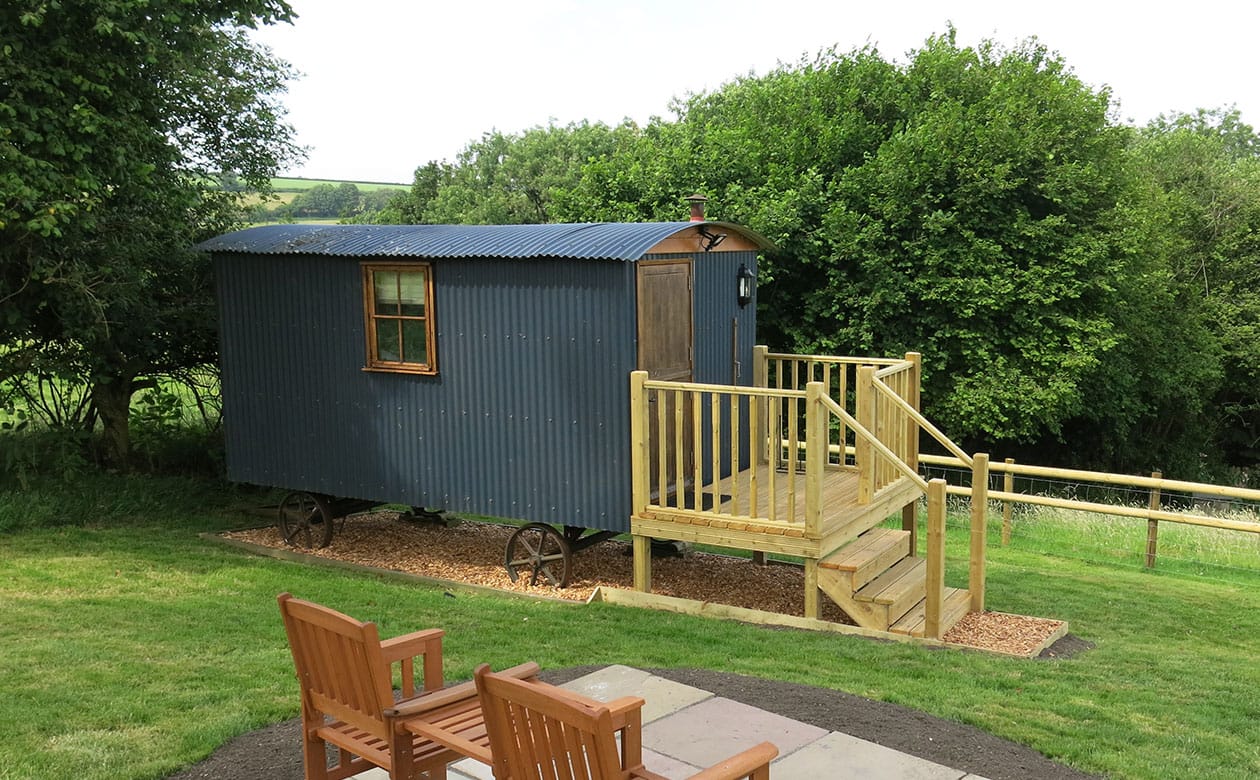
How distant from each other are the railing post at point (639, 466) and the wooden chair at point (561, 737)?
16.0 feet

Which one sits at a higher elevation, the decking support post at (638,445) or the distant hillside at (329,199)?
the distant hillside at (329,199)

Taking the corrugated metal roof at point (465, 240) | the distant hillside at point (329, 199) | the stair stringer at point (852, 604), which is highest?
the distant hillside at point (329, 199)

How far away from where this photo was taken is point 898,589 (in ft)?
26.8

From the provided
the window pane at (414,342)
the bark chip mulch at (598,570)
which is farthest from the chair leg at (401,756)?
the window pane at (414,342)

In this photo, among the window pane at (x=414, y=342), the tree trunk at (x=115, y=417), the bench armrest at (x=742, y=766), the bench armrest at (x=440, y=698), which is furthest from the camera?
the tree trunk at (x=115, y=417)

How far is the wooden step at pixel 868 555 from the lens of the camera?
787 cm

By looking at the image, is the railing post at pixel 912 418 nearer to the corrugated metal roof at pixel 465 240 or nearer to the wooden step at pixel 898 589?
the wooden step at pixel 898 589

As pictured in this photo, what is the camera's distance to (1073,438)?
23516 millimetres

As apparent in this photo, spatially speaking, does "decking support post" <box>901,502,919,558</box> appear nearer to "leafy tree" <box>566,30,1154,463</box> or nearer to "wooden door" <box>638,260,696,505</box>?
"wooden door" <box>638,260,696,505</box>

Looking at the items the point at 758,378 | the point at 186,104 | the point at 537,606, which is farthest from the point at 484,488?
the point at 186,104

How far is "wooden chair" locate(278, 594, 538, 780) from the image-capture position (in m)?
3.88

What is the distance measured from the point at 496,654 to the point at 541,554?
9.01 ft

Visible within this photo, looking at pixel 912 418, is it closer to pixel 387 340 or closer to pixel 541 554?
pixel 541 554

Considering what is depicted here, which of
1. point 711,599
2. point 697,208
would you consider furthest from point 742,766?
point 697,208
